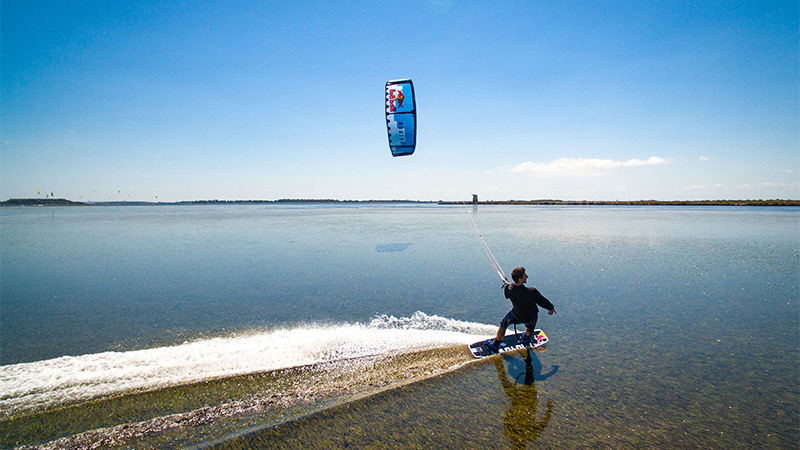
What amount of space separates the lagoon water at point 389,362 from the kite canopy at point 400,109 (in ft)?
16.2

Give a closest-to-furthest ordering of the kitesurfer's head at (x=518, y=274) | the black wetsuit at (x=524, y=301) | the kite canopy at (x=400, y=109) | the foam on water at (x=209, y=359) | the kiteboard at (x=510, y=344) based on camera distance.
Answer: the foam on water at (x=209, y=359) → the kitesurfer's head at (x=518, y=274) → the black wetsuit at (x=524, y=301) → the kiteboard at (x=510, y=344) → the kite canopy at (x=400, y=109)

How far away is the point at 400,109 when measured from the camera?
10930 mm

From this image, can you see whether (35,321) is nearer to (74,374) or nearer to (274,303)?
(74,374)

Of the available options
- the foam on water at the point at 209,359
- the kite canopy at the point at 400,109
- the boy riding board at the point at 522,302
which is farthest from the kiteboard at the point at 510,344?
the kite canopy at the point at 400,109

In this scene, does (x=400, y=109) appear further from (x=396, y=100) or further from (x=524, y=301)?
(x=524, y=301)

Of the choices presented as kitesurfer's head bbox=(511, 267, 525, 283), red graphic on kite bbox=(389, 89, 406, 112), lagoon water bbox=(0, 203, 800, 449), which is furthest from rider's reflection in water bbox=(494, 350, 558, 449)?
red graphic on kite bbox=(389, 89, 406, 112)

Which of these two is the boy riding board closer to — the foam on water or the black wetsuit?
the black wetsuit

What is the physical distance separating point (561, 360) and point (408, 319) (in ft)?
10.5

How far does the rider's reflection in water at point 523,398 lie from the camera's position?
380 centimetres

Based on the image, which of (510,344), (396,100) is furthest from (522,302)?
(396,100)

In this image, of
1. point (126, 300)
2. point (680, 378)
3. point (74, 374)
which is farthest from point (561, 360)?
point (126, 300)

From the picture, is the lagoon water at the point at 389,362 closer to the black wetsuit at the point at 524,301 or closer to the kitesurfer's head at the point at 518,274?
the black wetsuit at the point at 524,301

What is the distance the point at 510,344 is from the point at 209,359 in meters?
5.13

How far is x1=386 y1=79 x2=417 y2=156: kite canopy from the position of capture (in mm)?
10875
